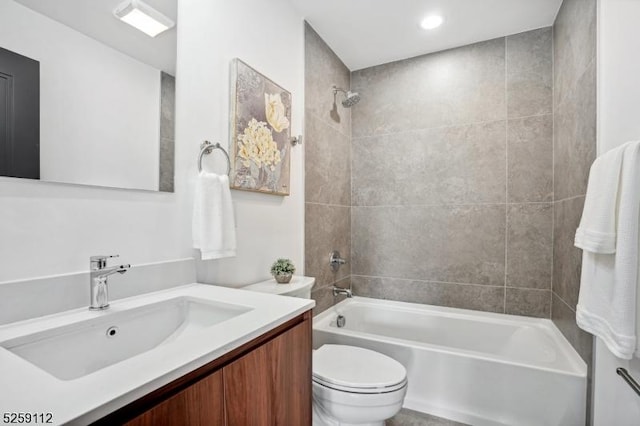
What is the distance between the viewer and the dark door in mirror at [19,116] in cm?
77

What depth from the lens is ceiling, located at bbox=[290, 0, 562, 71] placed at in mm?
Answer: 1938

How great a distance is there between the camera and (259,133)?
5.30 feet

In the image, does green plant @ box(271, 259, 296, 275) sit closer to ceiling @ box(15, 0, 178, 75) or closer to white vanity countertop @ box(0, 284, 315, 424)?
white vanity countertop @ box(0, 284, 315, 424)

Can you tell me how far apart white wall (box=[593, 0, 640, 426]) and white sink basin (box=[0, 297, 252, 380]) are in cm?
149

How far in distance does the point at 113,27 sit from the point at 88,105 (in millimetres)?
304

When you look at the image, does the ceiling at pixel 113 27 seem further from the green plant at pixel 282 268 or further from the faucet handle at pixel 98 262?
the green plant at pixel 282 268

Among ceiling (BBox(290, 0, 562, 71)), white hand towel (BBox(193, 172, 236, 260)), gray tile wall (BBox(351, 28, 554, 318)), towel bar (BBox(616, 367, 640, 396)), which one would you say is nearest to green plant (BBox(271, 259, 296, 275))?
white hand towel (BBox(193, 172, 236, 260))

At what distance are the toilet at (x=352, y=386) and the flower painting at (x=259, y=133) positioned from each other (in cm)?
57

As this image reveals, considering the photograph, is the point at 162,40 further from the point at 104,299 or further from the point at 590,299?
the point at 590,299

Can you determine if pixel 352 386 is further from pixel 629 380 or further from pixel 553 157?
pixel 553 157

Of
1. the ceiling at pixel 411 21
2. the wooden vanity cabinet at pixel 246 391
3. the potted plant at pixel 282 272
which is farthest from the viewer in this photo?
the ceiling at pixel 411 21

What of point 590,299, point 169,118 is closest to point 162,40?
point 169,118

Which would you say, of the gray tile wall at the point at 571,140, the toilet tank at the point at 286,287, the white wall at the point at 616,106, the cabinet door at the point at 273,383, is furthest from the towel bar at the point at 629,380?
the toilet tank at the point at 286,287

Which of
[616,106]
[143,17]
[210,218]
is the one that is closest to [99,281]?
[210,218]
